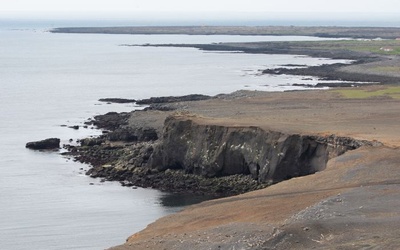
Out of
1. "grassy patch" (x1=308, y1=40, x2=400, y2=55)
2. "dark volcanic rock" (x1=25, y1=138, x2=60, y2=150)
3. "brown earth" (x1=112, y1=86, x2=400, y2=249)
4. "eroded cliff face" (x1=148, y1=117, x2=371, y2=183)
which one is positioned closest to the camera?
"brown earth" (x1=112, y1=86, x2=400, y2=249)

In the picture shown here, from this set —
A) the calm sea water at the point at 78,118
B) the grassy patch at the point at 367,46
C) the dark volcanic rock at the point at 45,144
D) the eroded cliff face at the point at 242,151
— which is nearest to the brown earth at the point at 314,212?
the eroded cliff face at the point at 242,151

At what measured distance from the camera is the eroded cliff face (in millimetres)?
49625

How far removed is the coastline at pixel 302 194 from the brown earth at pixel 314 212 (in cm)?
3

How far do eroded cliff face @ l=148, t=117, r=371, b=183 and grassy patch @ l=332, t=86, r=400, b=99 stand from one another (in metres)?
29.7

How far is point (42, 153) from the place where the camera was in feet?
217

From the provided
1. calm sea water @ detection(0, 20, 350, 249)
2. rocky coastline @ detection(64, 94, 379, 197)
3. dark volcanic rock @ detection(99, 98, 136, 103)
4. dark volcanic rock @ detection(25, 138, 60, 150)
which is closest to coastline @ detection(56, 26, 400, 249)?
rocky coastline @ detection(64, 94, 379, 197)

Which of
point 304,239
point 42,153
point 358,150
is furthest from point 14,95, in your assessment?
point 304,239

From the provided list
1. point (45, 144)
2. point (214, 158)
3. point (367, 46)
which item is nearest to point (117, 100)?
point (45, 144)

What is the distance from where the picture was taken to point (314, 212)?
105 ft

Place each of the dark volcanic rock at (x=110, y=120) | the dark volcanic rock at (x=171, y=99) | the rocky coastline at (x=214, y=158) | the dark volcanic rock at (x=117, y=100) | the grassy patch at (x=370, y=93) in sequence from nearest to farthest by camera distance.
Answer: the rocky coastline at (x=214, y=158) → the dark volcanic rock at (x=110, y=120) → the grassy patch at (x=370, y=93) → the dark volcanic rock at (x=171, y=99) → the dark volcanic rock at (x=117, y=100)

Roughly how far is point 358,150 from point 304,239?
54.9 feet

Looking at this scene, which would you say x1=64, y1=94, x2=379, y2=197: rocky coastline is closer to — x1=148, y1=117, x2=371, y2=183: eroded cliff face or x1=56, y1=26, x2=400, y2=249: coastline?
x1=148, y1=117, x2=371, y2=183: eroded cliff face

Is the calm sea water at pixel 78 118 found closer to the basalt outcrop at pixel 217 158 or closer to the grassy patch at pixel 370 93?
the basalt outcrop at pixel 217 158

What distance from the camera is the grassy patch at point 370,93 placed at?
82062mm
